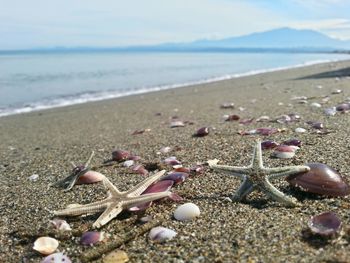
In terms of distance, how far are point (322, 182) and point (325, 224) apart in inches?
21.6

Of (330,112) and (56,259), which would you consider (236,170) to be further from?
(330,112)

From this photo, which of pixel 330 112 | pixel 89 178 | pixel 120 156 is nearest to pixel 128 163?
pixel 120 156

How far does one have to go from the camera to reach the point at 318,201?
2.80m

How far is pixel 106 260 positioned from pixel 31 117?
9479 mm

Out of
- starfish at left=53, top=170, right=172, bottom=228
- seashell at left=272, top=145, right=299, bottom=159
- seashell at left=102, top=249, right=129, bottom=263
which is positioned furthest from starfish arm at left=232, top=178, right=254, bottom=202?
seashell at left=272, top=145, right=299, bottom=159

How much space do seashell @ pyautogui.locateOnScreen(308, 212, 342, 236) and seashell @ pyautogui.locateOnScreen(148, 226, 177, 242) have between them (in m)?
0.80

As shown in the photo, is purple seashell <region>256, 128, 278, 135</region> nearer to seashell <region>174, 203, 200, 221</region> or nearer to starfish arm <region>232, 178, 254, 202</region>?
starfish arm <region>232, 178, 254, 202</region>

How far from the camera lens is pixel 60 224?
280cm

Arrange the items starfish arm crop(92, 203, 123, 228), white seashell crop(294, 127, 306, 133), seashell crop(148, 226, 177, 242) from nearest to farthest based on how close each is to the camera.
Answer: seashell crop(148, 226, 177, 242) → starfish arm crop(92, 203, 123, 228) → white seashell crop(294, 127, 306, 133)

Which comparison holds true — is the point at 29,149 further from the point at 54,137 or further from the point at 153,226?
the point at 153,226

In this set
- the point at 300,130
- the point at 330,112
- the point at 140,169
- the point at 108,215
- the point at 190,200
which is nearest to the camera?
the point at 108,215

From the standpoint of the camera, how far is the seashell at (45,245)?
2.54 metres

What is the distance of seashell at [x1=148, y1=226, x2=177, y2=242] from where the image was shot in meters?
2.54

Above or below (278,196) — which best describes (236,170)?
above
